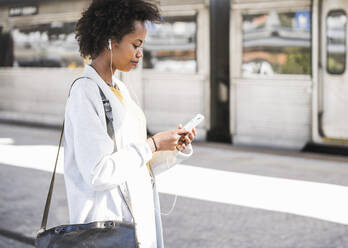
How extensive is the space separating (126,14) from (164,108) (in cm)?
734

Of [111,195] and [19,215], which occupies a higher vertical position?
[111,195]

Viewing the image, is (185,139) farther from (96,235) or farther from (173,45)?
(173,45)

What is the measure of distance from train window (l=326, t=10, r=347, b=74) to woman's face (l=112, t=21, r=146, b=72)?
5.84 meters

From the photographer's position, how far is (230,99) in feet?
28.4

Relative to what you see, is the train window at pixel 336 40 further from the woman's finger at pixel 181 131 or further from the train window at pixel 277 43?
the woman's finger at pixel 181 131

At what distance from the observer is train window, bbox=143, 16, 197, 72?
892 cm

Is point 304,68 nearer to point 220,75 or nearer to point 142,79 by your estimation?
point 220,75

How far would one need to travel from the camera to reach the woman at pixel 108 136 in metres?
1.88

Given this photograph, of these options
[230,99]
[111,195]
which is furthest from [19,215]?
[230,99]

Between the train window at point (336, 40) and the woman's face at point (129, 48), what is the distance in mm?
5843

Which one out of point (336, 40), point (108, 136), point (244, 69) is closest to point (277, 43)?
point (244, 69)

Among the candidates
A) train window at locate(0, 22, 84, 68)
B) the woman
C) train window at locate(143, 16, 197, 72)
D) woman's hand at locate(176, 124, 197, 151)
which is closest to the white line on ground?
train window at locate(143, 16, 197, 72)

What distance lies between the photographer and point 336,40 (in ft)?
24.5

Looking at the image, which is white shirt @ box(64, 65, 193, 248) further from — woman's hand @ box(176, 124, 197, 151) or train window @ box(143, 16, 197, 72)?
train window @ box(143, 16, 197, 72)
